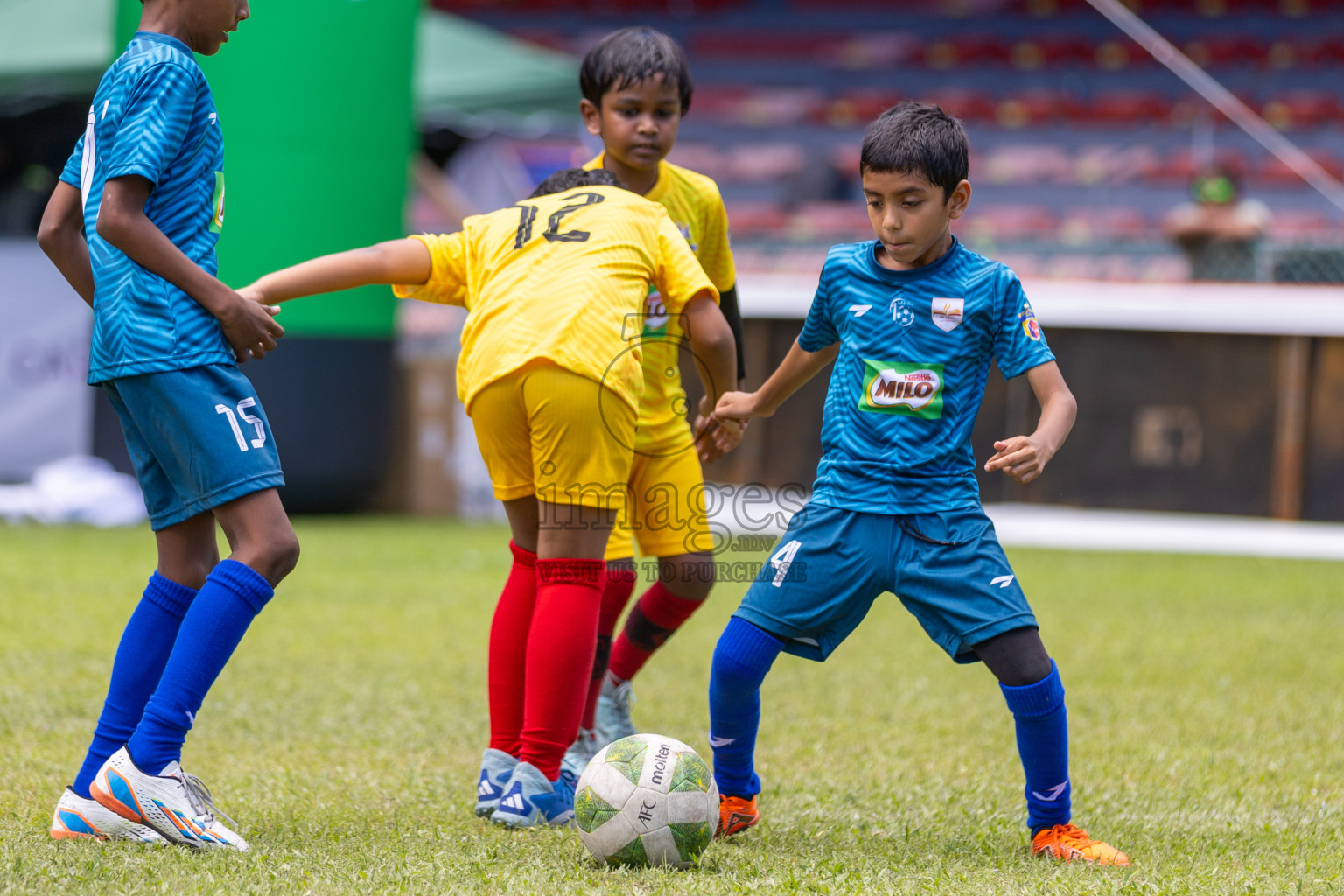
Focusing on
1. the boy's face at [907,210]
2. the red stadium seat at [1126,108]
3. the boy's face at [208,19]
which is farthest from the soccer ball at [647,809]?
the red stadium seat at [1126,108]

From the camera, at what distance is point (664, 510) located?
142 inches

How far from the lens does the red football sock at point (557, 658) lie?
304 centimetres

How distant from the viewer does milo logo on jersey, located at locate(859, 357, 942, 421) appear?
2893mm

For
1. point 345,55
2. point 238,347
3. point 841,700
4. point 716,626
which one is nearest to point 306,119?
point 345,55

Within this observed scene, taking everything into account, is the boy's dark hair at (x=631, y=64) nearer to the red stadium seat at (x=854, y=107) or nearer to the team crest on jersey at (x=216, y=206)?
the team crest on jersey at (x=216, y=206)

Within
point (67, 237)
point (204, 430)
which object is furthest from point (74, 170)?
point (204, 430)

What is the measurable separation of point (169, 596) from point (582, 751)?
1172mm

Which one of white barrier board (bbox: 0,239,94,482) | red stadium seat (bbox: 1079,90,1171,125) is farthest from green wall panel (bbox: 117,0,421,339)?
red stadium seat (bbox: 1079,90,1171,125)

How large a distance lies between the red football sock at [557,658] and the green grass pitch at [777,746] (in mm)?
210

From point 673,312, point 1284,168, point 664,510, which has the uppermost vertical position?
point 1284,168

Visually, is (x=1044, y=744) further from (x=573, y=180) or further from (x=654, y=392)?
(x=573, y=180)

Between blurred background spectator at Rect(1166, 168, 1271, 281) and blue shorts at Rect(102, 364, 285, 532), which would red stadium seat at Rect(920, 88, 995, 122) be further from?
blue shorts at Rect(102, 364, 285, 532)

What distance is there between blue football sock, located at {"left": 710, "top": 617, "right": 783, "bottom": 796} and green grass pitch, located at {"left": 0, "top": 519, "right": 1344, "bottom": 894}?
133mm

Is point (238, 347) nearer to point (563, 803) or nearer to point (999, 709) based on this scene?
point (563, 803)
